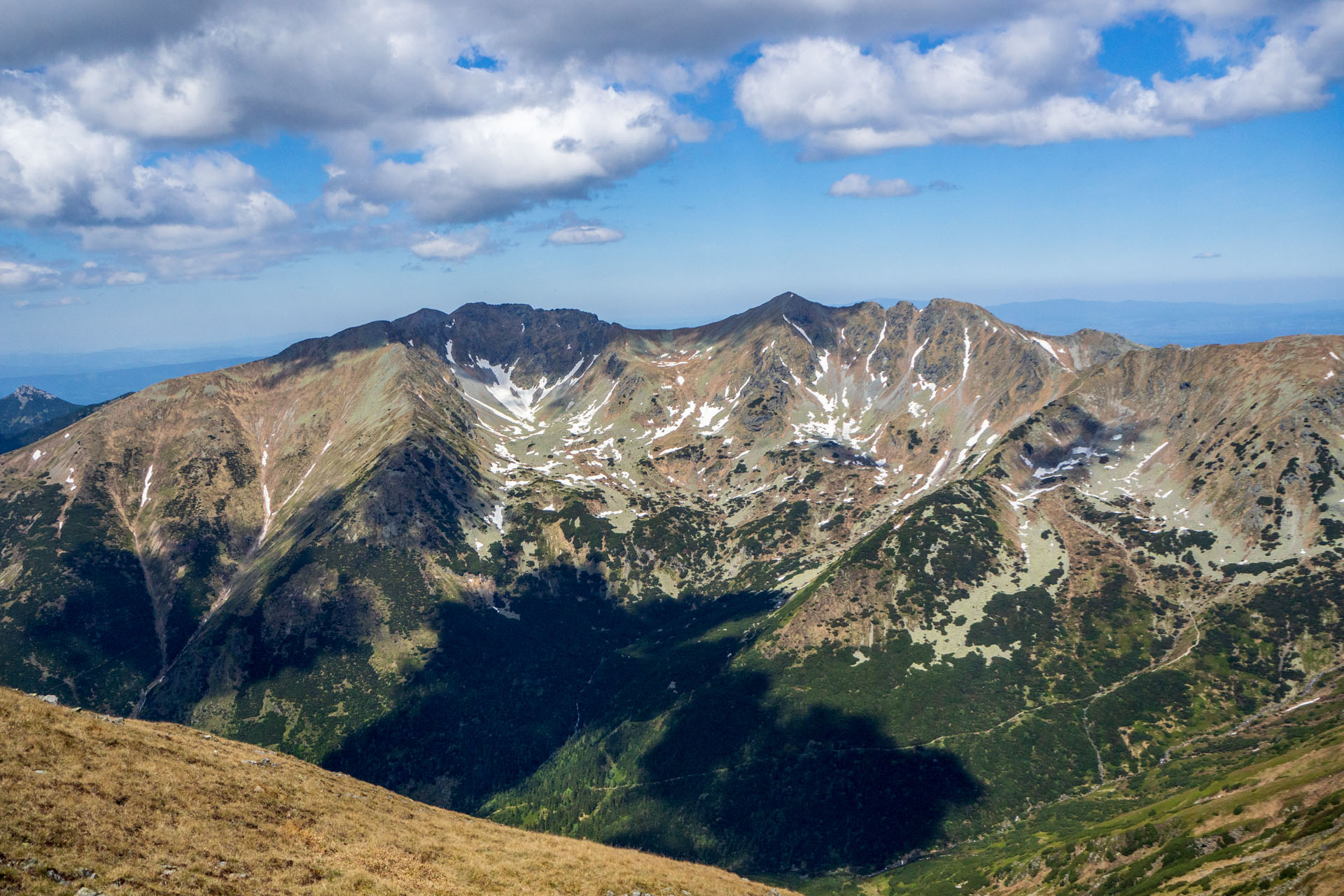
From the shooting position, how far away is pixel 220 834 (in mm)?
49875

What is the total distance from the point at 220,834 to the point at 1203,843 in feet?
432

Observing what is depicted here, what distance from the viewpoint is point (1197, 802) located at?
142750 millimetres

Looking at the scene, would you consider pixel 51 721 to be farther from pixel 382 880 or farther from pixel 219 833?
pixel 382 880

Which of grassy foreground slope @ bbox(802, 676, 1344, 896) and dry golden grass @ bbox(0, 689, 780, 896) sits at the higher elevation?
dry golden grass @ bbox(0, 689, 780, 896)

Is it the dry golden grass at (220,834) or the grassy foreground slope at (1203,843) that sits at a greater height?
the dry golden grass at (220,834)

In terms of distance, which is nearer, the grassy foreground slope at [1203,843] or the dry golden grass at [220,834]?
the dry golden grass at [220,834]

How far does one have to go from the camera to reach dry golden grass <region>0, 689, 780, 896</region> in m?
41.4

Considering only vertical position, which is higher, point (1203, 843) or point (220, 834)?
point (220, 834)

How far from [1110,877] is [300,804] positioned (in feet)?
416

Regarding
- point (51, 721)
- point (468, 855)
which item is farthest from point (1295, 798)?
point (51, 721)

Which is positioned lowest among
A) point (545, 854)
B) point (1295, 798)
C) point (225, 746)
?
point (1295, 798)

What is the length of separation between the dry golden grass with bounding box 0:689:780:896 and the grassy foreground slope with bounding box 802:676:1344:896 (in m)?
61.8

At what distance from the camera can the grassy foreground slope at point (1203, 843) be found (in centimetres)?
8088

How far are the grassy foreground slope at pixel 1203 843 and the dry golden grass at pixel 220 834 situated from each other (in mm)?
61820
